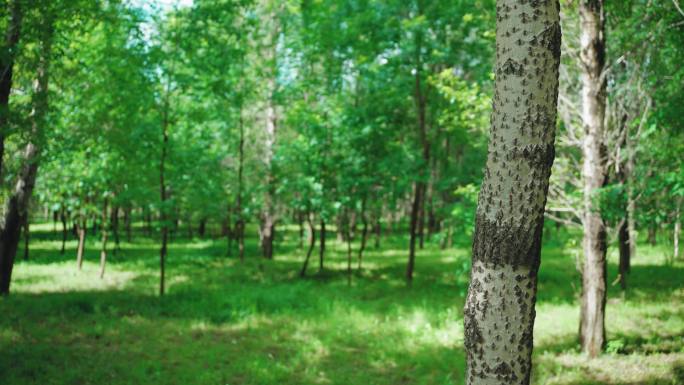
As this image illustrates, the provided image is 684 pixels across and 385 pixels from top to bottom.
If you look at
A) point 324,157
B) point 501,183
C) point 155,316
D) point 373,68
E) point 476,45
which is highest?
point 476,45

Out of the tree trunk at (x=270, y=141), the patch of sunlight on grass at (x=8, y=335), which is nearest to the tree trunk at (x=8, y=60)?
the patch of sunlight on grass at (x=8, y=335)

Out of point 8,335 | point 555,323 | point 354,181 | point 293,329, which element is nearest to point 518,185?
point 293,329

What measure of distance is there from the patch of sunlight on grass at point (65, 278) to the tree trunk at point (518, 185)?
15.6 meters

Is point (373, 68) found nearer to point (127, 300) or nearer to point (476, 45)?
point (476, 45)

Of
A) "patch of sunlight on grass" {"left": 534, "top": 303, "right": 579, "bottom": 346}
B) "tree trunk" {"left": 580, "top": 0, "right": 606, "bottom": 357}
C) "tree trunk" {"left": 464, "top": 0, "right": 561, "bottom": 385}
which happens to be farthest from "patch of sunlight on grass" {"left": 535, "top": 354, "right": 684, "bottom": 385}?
"tree trunk" {"left": 464, "top": 0, "right": 561, "bottom": 385}

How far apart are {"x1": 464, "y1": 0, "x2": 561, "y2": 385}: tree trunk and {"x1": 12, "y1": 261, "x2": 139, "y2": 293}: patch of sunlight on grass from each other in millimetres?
15645

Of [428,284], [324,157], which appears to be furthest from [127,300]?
[428,284]

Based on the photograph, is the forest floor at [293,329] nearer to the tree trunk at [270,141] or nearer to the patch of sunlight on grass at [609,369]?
the patch of sunlight on grass at [609,369]

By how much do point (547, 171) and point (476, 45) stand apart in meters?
14.6

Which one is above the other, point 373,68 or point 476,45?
point 476,45

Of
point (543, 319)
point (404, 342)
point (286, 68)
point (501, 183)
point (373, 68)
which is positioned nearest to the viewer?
point (501, 183)

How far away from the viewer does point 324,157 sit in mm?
16312

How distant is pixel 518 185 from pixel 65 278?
18.5m

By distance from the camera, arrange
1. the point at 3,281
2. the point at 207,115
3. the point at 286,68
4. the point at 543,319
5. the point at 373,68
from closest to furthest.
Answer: the point at 543,319
the point at 3,281
the point at 207,115
the point at 373,68
the point at 286,68
